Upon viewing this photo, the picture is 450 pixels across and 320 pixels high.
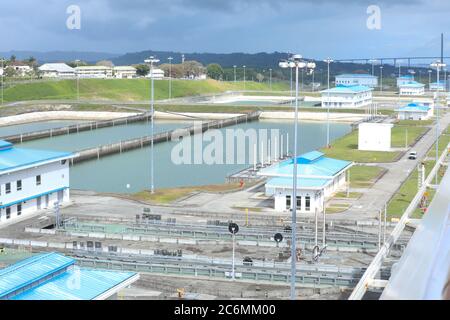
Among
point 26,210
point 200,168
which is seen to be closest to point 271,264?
point 26,210

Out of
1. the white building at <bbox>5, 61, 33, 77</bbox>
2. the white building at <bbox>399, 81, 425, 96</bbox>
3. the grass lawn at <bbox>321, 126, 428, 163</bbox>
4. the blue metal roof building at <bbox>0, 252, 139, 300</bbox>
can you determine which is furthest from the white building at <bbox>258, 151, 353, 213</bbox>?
the white building at <bbox>5, 61, 33, 77</bbox>

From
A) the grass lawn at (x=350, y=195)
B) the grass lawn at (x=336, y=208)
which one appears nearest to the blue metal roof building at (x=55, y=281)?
the grass lawn at (x=336, y=208)

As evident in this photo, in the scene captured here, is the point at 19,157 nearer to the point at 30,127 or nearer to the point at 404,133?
the point at 404,133

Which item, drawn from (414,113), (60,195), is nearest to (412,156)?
(60,195)

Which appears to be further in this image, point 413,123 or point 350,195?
point 413,123

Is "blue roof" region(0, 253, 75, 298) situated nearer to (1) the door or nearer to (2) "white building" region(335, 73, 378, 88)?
(1) the door

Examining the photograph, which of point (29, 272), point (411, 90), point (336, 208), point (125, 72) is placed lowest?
point (336, 208)
